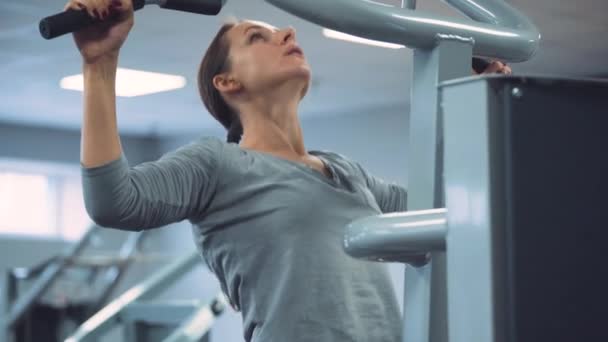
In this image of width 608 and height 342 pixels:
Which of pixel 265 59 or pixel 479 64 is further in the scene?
pixel 265 59

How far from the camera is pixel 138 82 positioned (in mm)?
5816

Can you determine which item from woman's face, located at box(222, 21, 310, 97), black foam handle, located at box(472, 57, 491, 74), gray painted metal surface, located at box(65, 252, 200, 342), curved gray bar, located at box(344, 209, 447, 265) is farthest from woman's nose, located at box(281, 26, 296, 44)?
gray painted metal surface, located at box(65, 252, 200, 342)

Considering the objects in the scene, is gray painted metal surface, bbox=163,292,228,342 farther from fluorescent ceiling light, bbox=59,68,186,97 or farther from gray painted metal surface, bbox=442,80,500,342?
gray painted metal surface, bbox=442,80,500,342

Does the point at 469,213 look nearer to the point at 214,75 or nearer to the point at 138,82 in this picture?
the point at 214,75

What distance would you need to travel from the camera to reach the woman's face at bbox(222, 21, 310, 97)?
4.02 feet

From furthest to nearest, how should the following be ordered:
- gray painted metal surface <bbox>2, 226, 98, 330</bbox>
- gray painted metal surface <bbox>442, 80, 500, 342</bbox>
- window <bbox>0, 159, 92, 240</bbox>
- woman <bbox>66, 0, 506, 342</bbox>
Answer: window <bbox>0, 159, 92, 240</bbox> < gray painted metal surface <bbox>2, 226, 98, 330</bbox> < woman <bbox>66, 0, 506, 342</bbox> < gray painted metal surface <bbox>442, 80, 500, 342</bbox>

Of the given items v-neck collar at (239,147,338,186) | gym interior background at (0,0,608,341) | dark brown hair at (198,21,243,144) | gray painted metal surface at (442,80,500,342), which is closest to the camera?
gray painted metal surface at (442,80,500,342)

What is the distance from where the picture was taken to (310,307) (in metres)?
1.07

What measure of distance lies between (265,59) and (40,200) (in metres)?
6.38

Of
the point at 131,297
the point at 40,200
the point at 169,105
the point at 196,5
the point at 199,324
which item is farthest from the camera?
the point at 40,200

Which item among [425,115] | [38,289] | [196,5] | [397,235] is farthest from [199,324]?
[397,235]

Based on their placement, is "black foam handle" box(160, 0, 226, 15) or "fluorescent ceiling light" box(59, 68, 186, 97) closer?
"black foam handle" box(160, 0, 226, 15)

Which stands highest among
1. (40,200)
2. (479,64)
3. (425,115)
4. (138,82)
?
(138,82)

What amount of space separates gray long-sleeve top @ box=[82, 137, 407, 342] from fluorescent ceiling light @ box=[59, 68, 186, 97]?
14.5ft
